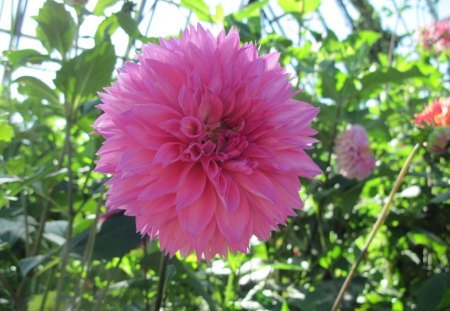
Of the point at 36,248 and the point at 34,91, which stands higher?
the point at 34,91

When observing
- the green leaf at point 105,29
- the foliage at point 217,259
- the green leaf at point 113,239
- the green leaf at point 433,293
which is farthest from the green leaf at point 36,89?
the green leaf at point 433,293

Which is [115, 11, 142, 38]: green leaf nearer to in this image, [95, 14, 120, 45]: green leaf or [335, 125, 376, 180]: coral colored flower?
[95, 14, 120, 45]: green leaf

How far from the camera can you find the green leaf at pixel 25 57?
0.76 metres

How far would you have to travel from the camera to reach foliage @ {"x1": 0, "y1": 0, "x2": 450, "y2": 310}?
712 mm

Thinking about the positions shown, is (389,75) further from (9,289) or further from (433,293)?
(9,289)

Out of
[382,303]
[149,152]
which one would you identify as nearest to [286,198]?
[149,152]

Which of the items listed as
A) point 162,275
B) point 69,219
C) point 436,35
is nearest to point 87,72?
point 69,219

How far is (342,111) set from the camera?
1.23 m

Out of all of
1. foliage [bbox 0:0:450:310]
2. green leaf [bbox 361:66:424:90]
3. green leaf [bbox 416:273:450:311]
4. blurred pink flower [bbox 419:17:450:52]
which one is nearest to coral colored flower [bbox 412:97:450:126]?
foliage [bbox 0:0:450:310]

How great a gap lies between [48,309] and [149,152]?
449 mm

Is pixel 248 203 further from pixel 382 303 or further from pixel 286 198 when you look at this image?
pixel 382 303

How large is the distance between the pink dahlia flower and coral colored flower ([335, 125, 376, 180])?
62cm

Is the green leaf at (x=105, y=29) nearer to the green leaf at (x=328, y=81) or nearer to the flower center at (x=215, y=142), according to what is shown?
the flower center at (x=215, y=142)

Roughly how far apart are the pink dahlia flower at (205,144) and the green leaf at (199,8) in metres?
0.46
